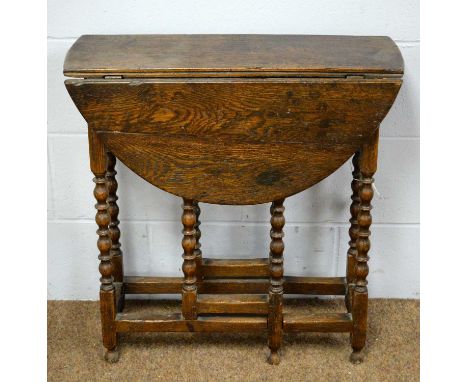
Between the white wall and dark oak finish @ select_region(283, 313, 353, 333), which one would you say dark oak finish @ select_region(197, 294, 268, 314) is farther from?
the white wall

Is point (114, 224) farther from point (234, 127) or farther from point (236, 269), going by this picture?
point (234, 127)

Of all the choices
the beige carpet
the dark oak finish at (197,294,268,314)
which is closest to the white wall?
the beige carpet

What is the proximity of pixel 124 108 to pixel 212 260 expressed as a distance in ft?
2.51

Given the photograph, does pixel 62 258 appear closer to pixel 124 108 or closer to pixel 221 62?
pixel 124 108

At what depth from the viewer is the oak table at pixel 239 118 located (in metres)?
1.81

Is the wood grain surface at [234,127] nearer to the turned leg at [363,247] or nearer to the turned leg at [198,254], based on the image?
the turned leg at [363,247]

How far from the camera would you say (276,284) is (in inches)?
81.8

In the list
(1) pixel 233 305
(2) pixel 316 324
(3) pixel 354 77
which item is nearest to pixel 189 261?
(1) pixel 233 305

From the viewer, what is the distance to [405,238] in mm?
2436

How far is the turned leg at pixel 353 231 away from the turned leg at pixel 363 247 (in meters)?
0.12

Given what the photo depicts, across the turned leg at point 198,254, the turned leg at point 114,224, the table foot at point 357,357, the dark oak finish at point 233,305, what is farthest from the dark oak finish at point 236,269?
the table foot at point 357,357

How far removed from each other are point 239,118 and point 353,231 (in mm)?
650

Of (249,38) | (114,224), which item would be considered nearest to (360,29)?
(249,38)

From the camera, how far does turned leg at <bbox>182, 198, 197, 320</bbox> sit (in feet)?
6.68
